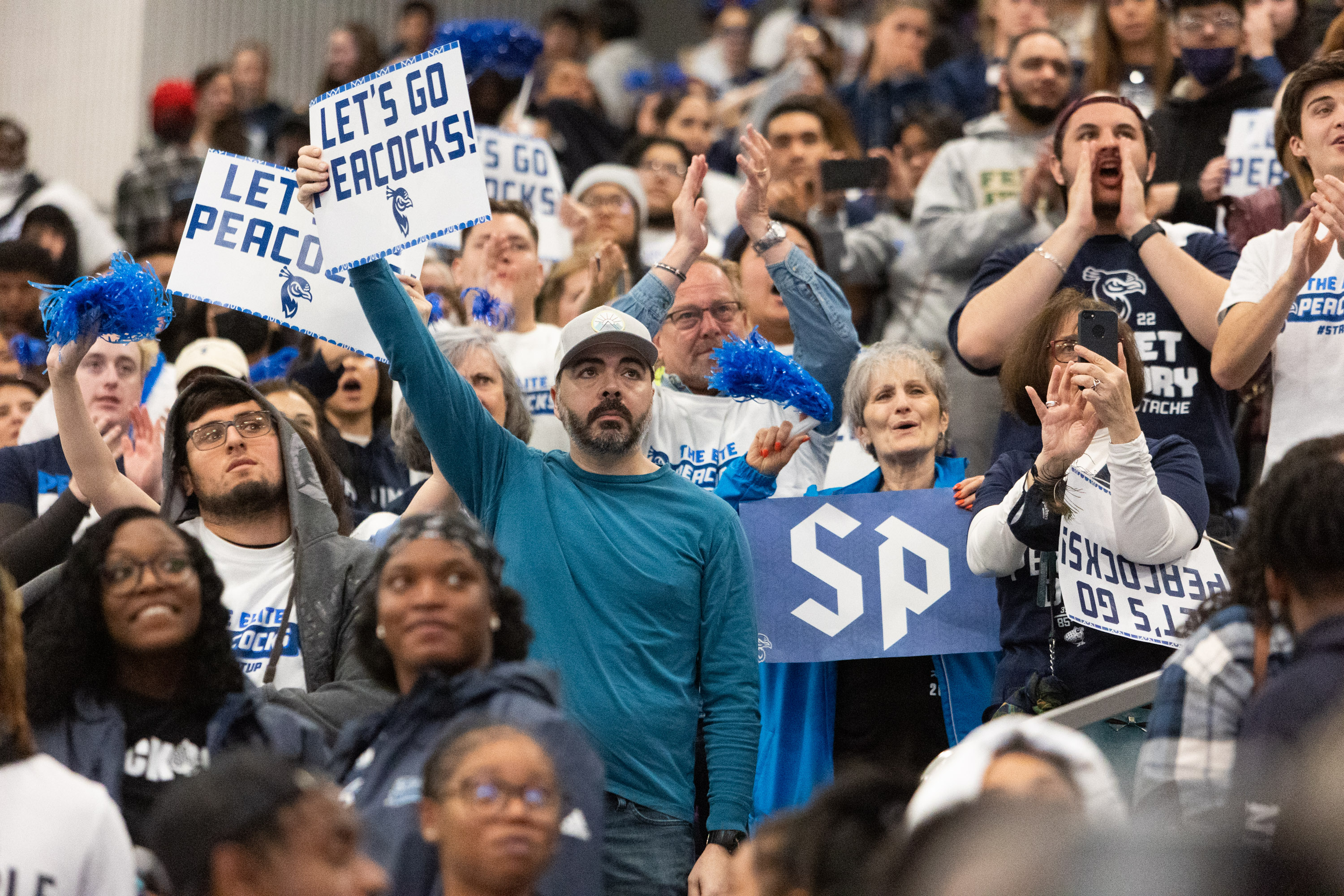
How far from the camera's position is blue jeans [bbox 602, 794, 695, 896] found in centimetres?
449

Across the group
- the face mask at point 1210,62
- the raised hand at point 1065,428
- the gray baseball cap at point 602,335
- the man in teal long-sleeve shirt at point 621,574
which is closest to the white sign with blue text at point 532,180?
the face mask at point 1210,62

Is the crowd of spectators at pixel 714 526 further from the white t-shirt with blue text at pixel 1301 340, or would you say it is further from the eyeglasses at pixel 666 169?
the eyeglasses at pixel 666 169

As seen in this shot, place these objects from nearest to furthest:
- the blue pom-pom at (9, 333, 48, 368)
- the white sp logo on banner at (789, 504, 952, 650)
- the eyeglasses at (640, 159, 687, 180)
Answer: the white sp logo on banner at (789, 504, 952, 650) < the blue pom-pom at (9, 333, 48, 368) < the eyeglasses at (640, 159, 687, 180)

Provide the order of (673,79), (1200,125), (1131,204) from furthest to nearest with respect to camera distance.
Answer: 1. (673,79)
2. (1200,125)
3. (1131,204)

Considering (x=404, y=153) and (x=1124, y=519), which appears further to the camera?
(x=404, y=153)

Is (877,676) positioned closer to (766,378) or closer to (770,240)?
(766,378)

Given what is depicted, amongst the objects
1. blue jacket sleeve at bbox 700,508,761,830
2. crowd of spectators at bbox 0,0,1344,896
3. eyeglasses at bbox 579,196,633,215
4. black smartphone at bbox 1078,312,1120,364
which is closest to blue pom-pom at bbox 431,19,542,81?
crowd of spectators at bbox 0,0,1344,896

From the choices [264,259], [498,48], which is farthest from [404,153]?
[498,48]

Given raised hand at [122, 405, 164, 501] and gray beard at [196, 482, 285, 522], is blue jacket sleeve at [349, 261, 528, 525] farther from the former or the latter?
raised hand at [122, 405, 164, 501]

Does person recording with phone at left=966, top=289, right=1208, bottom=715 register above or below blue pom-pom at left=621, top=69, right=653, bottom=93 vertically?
below

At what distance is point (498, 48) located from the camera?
428 inches

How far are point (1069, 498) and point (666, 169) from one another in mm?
4468

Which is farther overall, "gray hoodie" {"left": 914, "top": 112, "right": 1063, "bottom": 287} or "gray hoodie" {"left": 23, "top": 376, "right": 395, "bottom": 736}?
"gray hoodie" {"left": 914, "top": 112, "right": 1063, "bottom": 287}

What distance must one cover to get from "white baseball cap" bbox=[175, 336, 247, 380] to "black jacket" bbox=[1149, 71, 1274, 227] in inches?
149
